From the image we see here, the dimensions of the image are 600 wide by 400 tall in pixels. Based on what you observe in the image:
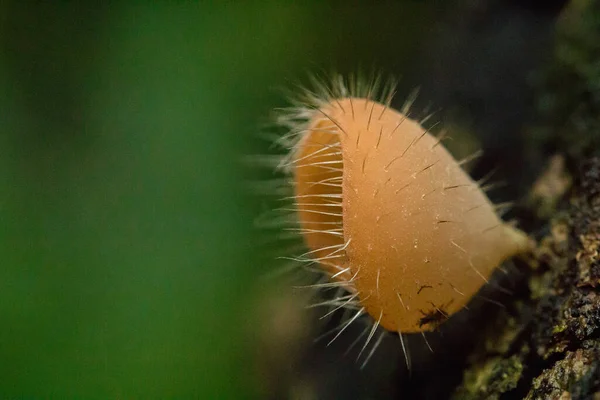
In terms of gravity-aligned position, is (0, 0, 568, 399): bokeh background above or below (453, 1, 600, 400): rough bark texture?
above

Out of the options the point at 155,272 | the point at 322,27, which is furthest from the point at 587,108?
the point at 155,272

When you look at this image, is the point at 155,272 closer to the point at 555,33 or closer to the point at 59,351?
the point at 59,351

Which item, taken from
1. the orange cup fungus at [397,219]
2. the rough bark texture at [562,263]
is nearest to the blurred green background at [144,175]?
the rough bark texture at [562,263]

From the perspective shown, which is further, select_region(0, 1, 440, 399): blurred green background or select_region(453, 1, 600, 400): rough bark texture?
select_region(0, 1, 440, 399): blurred green background

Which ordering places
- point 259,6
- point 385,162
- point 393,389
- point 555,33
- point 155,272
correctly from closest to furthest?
point 385,162, point 393,389, point 555,33, point 155,272, point 259,6

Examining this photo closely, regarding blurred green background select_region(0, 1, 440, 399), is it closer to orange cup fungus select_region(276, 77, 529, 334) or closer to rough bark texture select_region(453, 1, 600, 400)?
rough bark texture select_region(453, 1, 600, 400)

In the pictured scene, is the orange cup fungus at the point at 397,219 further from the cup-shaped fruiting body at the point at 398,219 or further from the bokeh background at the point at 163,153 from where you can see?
the bokeh background at the point at 163,153

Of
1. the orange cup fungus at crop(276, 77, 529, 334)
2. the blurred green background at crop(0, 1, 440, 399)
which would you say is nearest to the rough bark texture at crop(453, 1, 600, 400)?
the orange cup fungus at crop(276, 77, 529, 334)
